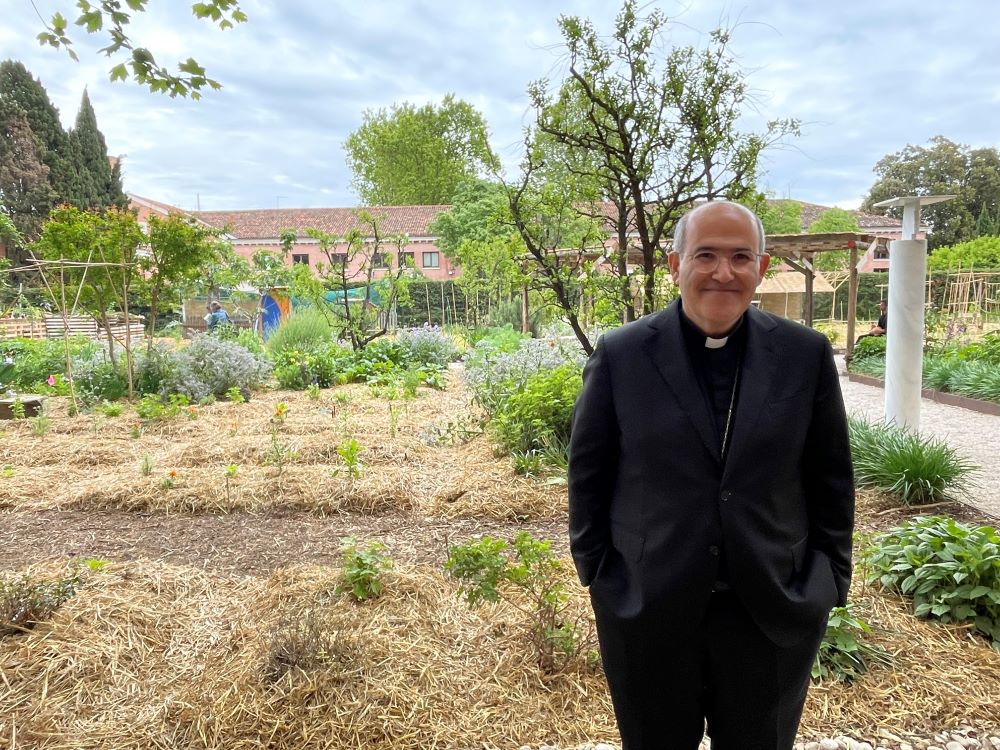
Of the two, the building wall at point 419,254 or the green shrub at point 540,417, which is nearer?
the green shrub at point 540,417

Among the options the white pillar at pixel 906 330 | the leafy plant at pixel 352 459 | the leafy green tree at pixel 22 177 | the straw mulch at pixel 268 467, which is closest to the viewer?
A: the leafy plant at pixel 352 459

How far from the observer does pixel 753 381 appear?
4.46 ft

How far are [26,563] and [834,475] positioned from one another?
417 cm

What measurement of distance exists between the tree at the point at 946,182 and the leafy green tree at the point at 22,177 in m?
43.6

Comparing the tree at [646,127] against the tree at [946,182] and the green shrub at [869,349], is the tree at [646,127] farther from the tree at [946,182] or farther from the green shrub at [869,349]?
the tree at [946,182]

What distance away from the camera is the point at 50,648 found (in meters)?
2.51

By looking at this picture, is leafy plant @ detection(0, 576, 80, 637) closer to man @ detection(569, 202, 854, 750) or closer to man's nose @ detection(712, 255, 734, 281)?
man @ detection(569, 202, 854, 750)


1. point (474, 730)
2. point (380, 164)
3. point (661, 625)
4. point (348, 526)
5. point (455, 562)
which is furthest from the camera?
point (380, 164)

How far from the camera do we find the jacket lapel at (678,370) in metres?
1.33

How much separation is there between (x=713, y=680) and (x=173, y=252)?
10.0 metres

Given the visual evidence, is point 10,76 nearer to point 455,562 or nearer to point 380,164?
point 380,164

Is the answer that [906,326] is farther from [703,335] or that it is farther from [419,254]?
[419,254]

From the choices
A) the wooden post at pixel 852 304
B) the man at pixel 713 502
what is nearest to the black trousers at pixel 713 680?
the man at pixel 713 502

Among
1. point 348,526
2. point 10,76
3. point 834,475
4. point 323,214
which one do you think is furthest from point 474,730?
point 323,214
